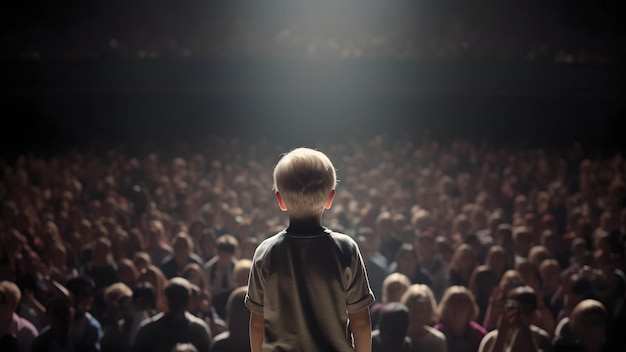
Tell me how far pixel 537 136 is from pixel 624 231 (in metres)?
13.8

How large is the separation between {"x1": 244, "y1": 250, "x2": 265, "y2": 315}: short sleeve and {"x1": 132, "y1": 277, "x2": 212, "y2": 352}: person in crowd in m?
2.38

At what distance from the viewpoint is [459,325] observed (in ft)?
19.9

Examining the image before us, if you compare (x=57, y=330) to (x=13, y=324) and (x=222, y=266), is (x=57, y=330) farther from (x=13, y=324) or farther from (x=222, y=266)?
(x=222, y=266)

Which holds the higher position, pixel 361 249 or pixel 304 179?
pixel 304 179

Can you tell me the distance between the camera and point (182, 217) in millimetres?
12039

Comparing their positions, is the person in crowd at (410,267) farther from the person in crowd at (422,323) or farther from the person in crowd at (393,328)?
the person in crowd at (393,328)

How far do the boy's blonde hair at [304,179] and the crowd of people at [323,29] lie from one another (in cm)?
2430

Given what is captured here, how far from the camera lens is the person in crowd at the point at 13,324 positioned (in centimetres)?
574

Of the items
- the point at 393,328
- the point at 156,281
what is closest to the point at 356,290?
the point at 393,328

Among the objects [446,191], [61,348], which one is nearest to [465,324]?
[61,348]

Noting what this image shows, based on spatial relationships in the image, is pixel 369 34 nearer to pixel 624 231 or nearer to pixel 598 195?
pixel 598 195

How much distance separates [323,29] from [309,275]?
94.2 feet

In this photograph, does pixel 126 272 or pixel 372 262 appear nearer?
pixel 126 272

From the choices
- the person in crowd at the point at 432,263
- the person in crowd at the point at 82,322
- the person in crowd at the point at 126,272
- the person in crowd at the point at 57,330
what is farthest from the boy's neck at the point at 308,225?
the person in crowd at the point at 432,263
